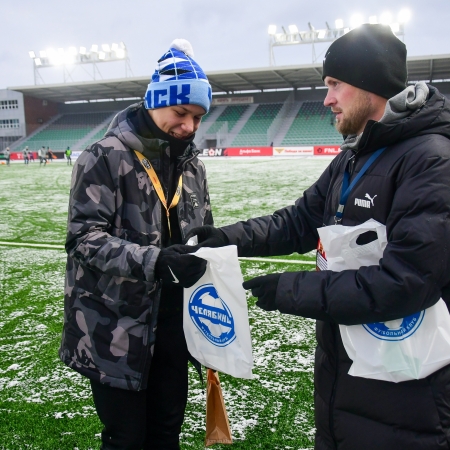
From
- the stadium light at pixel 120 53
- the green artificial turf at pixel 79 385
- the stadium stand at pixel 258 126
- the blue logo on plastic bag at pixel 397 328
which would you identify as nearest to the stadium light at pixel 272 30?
the stadium stand at pixel 258 126

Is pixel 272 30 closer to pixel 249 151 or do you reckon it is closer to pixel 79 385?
pixel 249 151

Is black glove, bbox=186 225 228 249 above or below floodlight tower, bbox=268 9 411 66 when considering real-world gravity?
below

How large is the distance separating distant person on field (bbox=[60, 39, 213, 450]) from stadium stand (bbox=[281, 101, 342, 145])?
32.7 meters

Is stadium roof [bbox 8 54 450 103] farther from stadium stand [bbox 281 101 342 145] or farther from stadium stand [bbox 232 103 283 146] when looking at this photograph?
stadium stand [bbox 281 101 342 145]

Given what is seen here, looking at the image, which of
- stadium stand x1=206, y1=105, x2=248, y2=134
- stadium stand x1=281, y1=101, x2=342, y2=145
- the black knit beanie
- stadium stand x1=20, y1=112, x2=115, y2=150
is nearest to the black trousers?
the black knit beanie

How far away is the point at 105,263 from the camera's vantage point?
150 cm

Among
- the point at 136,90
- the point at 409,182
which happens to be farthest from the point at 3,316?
the point at 136,90

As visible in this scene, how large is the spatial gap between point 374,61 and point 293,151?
3083 centimetres

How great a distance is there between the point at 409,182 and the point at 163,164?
0.90m

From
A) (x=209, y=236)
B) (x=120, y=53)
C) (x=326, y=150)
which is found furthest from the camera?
(x=120, y=53)

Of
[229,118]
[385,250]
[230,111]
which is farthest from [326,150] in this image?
[385,250]

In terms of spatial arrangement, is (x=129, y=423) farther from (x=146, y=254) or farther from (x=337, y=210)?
(x=337, y=210)

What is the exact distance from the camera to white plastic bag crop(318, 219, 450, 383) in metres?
1.19

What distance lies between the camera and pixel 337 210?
4.73 feet
